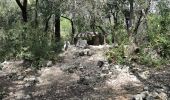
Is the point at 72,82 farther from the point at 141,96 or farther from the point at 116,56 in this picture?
the point at 141,96

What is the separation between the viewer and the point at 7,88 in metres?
10.9

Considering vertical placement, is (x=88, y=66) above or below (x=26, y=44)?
below

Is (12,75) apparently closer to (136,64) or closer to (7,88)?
(7,88)

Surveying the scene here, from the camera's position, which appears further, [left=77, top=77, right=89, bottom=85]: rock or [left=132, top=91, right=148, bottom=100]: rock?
[left=77, top=77, right=89, bottom=85]: rock

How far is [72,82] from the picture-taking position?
10797mm

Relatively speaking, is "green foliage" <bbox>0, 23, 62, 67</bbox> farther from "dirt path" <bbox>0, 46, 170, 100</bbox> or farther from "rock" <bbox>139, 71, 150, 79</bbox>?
"rock" <bbox>139, 71, 150, 79</bbox>

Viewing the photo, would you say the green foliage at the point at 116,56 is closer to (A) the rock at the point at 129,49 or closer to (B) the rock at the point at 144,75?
(A) the rock at the point at 129,49

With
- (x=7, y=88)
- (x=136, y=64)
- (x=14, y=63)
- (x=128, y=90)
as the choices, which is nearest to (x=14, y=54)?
(x=14, y=63)

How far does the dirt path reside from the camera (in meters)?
9.52

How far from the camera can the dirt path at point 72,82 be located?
9.52 meters

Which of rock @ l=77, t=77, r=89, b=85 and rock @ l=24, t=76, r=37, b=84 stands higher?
rock @ l=77, t=77, r=89, b=85

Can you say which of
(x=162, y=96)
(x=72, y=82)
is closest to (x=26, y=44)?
(x=72, y=82)

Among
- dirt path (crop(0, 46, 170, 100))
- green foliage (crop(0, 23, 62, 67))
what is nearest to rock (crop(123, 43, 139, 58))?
dirt path (crop(0, 46, 170, 100))

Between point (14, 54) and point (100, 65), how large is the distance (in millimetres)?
4078
